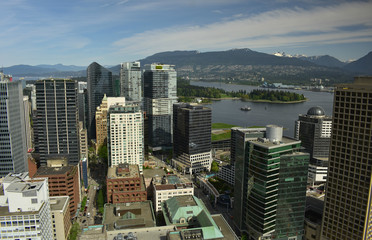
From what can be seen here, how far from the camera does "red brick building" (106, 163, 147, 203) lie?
25.8m

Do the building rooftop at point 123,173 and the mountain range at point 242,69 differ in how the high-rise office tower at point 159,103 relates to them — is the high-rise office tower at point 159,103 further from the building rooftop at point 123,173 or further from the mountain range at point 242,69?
the mountain range at point 242,69

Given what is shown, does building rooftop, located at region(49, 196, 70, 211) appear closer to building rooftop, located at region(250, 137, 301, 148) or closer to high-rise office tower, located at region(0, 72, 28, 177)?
high-rise office tower, located at region(0, 72, 28, 177)

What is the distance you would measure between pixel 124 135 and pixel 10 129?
11.1m

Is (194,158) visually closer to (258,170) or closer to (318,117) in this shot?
(318,117)

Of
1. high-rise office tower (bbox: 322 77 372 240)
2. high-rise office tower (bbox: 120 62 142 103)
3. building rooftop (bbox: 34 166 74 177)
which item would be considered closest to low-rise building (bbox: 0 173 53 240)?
building rooftop (bbox: 34 166 74 177)

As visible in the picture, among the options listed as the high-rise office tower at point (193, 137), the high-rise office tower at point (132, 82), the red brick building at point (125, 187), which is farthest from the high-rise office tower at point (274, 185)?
the high-rise office tower at point (132, 82)

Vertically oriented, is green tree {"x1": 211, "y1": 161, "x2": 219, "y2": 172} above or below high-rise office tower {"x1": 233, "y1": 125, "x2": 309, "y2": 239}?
below

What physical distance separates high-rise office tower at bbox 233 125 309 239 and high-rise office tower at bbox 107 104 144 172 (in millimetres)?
14946

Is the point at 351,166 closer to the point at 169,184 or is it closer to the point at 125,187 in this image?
the point at 169,184

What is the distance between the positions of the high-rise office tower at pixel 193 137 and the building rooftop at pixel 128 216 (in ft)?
46.5

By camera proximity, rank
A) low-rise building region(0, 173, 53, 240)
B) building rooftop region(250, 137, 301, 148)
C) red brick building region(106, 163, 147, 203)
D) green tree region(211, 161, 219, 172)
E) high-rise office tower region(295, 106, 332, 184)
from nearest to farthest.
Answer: low-rise building region(0, 173, 53, 240)
building rooftop region(250, 137, 301, 148)
red brick building region(106, 163, 147, 203)
high-rise office tower region(295, 106, 332, 184)
green tree region(211, 161, 219, 172)

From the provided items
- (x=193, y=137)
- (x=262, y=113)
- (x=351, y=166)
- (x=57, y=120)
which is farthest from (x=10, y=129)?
(x=262, y=113)

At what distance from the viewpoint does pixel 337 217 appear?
19.5 meters

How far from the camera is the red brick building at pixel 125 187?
84.7 ft
